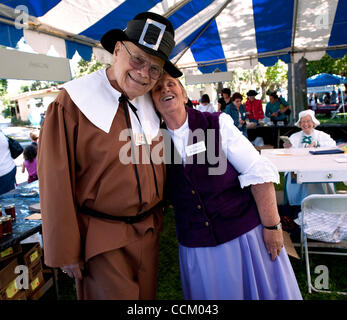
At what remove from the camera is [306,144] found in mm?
4340

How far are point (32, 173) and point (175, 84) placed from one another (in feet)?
13.3

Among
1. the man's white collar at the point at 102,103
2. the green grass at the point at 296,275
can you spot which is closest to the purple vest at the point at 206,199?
the man's white collar at the point at 102,103

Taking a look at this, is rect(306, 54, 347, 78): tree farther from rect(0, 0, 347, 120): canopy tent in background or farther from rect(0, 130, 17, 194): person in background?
rect(0, 130, 17, 194): person in background

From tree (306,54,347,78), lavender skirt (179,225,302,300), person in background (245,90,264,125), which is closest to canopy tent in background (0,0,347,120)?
person in background (245,90,264,125)

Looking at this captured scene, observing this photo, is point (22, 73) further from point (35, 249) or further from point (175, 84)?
point (175, 84)

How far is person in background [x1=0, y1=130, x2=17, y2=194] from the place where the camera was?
371 centimetres

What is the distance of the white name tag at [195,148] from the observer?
142 cm

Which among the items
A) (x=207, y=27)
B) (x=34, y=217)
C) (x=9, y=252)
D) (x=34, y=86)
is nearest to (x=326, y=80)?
(x=207, y=27)

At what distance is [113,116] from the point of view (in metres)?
1.27

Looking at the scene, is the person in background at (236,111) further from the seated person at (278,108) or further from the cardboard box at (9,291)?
the cardboard box at (9,291)

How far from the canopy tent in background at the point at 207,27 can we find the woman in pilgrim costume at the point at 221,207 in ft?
7.86

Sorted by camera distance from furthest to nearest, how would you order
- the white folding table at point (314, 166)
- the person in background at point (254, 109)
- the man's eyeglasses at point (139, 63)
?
the person in background at point (254, 109)
the white folding table at point (314, 166)
the man's eyeglasses at point (139, 63)

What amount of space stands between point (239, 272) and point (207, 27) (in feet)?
17.8
